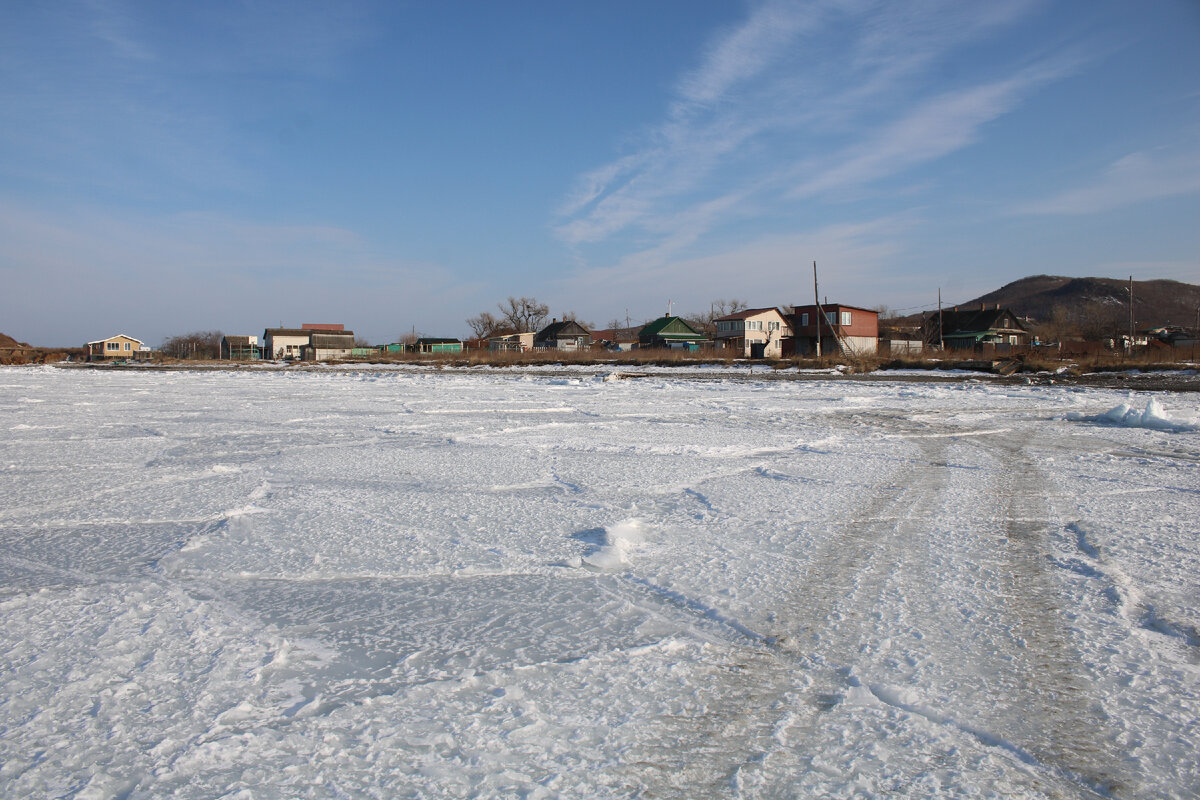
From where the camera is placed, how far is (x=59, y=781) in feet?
5.28

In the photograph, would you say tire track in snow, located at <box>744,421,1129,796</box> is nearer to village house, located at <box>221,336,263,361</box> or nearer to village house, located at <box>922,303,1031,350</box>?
village house, located at <box>922,303,1031,350</box>

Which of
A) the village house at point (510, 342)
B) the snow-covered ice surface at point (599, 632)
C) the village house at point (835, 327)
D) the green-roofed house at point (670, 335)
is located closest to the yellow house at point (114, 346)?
the village house at point (510, 342)

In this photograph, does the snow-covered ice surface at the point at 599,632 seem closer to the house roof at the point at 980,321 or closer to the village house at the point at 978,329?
the village house at the point at 978,329

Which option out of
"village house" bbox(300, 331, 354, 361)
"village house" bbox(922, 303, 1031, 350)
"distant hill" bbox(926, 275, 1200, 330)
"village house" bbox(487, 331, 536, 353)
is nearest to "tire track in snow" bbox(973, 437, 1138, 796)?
"village house" bbox(922, 303, 1031, 350)

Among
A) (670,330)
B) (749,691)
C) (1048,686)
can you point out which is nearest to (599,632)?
(749,691)

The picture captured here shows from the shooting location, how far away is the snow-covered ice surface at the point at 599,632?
1676 millimetres

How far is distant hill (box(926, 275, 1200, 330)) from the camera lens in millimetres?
115000

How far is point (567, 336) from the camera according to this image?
3049 inches

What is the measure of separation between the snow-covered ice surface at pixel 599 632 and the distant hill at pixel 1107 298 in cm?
12424

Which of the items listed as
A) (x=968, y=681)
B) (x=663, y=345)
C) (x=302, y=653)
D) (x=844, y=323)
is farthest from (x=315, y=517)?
(x=663, y=345)

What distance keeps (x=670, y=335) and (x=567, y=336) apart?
14.1 m

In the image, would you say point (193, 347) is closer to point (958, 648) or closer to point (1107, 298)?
point (958, 648)

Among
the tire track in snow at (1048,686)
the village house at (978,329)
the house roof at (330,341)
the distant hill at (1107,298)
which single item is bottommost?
the tire track in snow at (1048,686)

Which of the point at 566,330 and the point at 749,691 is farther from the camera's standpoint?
the point at 566,330
